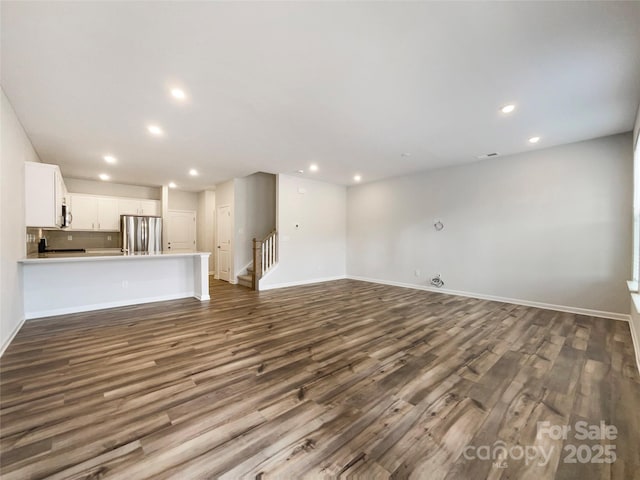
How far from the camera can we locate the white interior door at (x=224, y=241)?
24.6ft

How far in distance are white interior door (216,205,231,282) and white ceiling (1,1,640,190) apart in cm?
318

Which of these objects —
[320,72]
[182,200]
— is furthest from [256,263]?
[320,72]

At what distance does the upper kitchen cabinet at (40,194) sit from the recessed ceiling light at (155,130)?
5.37ft

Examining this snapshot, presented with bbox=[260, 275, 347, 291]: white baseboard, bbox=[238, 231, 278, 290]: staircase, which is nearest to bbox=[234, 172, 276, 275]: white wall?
bbox=[238, 231, 278, 290]: staircase

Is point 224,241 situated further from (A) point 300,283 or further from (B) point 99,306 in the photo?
(B) point 99,306

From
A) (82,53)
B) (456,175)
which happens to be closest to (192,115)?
(82,53)

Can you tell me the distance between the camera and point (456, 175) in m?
5.92

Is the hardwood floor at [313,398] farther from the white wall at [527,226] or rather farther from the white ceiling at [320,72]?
the white ceiling at [320,72]

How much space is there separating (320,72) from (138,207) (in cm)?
757

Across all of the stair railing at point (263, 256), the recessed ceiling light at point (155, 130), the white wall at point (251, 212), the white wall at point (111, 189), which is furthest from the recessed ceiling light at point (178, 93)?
the white wall at point (111, 189)

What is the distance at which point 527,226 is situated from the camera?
498cm

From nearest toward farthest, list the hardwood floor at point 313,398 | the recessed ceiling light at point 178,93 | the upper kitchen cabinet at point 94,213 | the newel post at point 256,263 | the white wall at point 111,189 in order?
the hardwood floor at point 313,398, the recessed ceiling light at point 178,93, the newel post at point 256,263, the upper kitchen cabinet at point 94,213, the white wall at point 111,189

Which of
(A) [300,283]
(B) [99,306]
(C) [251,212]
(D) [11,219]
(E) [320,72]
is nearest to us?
(E) [320,72]

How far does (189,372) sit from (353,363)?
1613 mm
